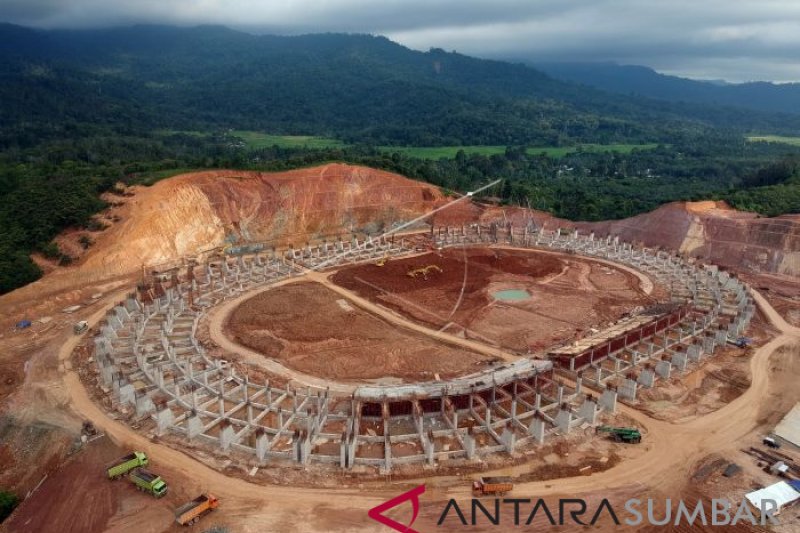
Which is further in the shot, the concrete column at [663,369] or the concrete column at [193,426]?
the concrete column at [663,369]

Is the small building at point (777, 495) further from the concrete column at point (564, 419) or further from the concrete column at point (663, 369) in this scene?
the concrete column at point (663, 369)

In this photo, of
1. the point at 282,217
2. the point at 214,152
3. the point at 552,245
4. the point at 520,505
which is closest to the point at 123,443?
the point at 520,505

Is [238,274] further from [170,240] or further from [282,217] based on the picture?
[282,217]

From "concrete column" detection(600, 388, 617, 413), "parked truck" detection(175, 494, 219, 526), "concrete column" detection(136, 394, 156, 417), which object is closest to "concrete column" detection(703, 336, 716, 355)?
"concrete column" detection(600, 388, 617, 413)

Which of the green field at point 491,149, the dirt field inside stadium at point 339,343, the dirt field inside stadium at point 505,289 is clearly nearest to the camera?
the dirt field inside stadium at point 339,343

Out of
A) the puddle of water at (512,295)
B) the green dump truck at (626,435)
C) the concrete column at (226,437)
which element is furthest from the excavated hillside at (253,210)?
the green dump truck at (626,435)

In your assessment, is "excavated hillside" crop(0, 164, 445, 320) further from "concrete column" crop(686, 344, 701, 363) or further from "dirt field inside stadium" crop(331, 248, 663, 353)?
"concrete column" crop(686, 344, 701, 363)
